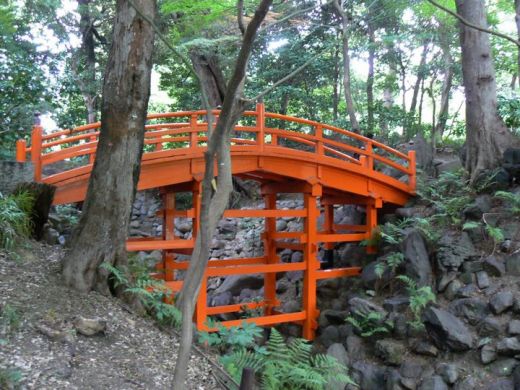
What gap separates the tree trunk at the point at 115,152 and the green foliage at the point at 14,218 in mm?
991

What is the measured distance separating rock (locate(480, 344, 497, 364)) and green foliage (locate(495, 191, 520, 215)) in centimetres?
302

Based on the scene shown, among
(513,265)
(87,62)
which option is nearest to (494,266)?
(513,265)

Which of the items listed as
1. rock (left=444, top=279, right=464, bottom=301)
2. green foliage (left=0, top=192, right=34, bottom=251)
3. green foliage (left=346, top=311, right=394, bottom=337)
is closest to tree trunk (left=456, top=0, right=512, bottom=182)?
rock (left=444, top=279, right=464, bottom=301)

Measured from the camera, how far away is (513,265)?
8523mm

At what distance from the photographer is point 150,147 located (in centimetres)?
1791

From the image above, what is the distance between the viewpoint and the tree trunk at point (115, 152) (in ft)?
18.9

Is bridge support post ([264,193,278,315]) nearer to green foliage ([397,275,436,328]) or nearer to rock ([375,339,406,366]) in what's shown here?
rock ([375,339,406,366])

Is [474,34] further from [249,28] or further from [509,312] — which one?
[249,28]

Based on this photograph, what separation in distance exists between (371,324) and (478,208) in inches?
131

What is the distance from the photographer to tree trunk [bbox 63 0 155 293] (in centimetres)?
577

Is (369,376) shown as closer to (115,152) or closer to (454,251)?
(454,251)

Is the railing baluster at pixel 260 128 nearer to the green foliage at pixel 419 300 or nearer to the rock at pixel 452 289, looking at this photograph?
the green foliage at pixel 419 300

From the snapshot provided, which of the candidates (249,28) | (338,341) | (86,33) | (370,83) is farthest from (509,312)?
(86,33)

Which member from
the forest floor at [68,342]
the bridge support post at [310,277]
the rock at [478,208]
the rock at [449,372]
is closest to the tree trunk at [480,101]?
the rock at [478,208]
